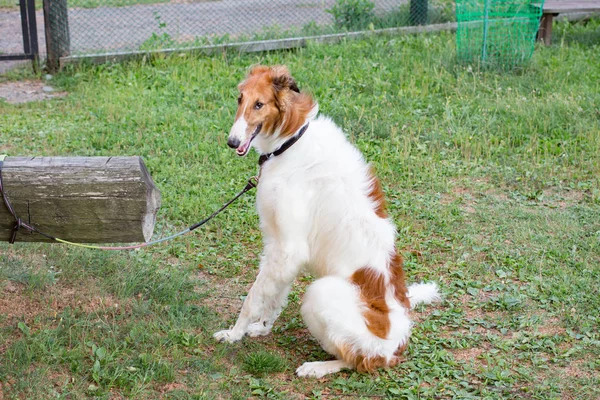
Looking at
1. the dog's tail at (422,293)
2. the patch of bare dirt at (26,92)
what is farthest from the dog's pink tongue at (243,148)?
the patch of bare dirt at (26,92)

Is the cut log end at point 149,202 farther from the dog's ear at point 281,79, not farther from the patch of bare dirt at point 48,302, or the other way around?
the patch of bare dirt at point 48,302

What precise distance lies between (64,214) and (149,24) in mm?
8672

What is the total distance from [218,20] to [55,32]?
3.23 m

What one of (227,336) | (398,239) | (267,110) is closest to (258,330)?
(227,336)

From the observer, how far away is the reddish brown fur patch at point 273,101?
14.1ft

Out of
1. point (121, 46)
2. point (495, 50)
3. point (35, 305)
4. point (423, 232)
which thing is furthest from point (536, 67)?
point (35, 305)

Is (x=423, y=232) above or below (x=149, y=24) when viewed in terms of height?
below

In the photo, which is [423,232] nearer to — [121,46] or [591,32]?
[121,46]

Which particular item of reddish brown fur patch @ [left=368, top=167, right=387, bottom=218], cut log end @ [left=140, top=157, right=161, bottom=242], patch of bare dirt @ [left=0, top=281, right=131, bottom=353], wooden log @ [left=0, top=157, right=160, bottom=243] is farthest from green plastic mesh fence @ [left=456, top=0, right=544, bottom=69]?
wooden log @ [left=0, top=157, right=160, bottom=243]

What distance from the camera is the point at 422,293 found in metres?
5.00

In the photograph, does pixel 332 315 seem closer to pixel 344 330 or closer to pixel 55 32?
pixel 344 330

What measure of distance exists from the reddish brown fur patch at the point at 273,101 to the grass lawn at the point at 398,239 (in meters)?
1.41

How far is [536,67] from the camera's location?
9445mm

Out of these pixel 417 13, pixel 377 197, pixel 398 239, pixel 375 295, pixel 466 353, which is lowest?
pixel 466 353
